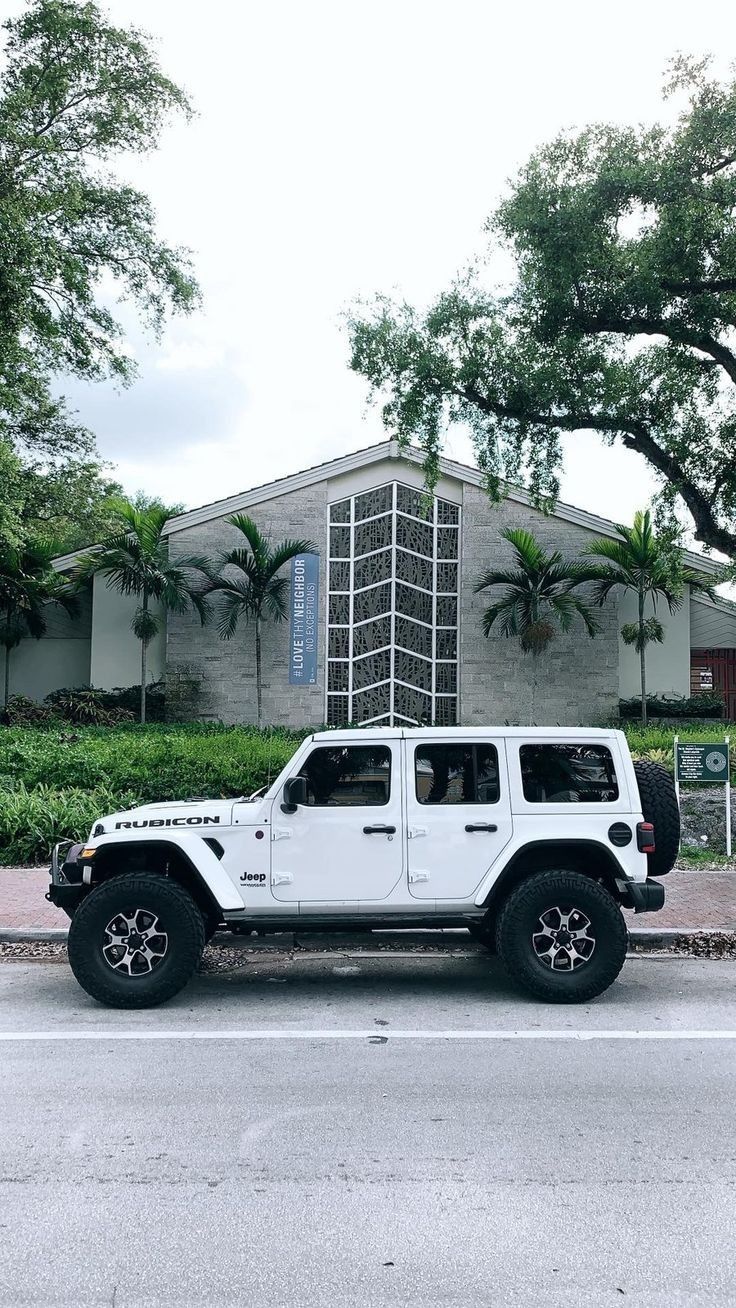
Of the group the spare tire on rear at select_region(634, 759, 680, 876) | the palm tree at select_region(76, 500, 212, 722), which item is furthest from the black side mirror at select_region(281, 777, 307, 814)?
the palm tree at select_region(76, 500, 212, 722)

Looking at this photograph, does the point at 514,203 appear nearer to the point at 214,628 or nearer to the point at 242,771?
the point at 242,771

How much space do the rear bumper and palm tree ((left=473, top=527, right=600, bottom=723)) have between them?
46.6 feet

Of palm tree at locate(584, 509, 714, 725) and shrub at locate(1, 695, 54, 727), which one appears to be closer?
palm tree at locate(584, 509, 714, 725)

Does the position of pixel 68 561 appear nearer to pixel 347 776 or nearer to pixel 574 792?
pixel 347 776

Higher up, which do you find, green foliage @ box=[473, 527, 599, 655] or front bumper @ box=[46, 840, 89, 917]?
green foliage @ box=[473, 527, 599, 655]

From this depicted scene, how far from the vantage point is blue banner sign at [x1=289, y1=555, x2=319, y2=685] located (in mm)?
21438

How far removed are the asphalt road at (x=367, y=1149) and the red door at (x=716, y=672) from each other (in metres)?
17.9

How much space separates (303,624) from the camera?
21.4 meters

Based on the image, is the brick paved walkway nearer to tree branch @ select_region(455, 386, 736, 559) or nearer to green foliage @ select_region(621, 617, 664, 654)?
tree branch @ select_region(455, 386, 736, 559)

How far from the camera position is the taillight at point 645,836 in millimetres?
6621

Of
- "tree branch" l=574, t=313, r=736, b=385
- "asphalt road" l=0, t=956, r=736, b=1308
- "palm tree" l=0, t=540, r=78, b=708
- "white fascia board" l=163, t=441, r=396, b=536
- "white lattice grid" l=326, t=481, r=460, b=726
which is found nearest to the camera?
"asphalt road" l=0, t=956, r=736, b=1308

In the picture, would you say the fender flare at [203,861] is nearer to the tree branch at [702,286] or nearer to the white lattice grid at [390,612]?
the tree branch at [702,286]

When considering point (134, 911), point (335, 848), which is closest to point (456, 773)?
Result: point (335, 848)

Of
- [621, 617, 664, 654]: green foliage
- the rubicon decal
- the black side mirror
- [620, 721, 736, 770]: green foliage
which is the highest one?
[621, 617, 664, 654]: green foliage
